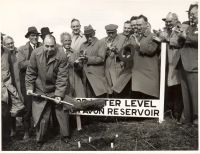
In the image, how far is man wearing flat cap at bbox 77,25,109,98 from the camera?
6.29 meters

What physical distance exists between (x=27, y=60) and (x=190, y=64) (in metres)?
2.32

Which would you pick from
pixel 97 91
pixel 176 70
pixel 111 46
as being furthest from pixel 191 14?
pixel 97 91

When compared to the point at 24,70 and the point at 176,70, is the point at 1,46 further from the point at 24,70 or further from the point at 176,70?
the point at 176,70

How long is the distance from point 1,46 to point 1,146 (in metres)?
1.40

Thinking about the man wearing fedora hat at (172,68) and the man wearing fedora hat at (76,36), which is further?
the man wearing fedora hat at (76,36)

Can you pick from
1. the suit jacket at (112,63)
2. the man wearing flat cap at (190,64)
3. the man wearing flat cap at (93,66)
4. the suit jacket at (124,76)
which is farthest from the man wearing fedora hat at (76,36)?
the man wearing flat cap at (190,64)

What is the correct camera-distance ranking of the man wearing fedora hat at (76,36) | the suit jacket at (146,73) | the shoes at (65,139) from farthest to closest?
the man wearing fedora hat at (76,36) → the suit jacket at (146,73) → the shoes at (65,139)

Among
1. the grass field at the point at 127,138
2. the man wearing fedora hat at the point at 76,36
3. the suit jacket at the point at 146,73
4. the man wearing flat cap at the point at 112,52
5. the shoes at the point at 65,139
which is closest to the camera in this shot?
the grass field at the point at 127,138

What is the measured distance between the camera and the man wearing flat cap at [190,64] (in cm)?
590

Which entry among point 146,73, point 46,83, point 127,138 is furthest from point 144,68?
point 46,83

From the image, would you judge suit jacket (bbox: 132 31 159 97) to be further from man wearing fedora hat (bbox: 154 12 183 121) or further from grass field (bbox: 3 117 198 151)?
grass field (bbox: 3 117 198 151)

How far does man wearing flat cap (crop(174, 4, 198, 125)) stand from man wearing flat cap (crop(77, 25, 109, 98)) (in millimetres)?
1089

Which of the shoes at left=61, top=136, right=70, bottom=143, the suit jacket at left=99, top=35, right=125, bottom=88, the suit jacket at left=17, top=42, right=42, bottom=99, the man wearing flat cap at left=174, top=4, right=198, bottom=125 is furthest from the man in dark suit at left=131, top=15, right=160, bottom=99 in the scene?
the suit jacket at left=17, top=42, right=42, bottom=99

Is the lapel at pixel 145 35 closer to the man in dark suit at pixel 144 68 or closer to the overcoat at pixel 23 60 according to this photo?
the man in dark suit at pixel 144 68
